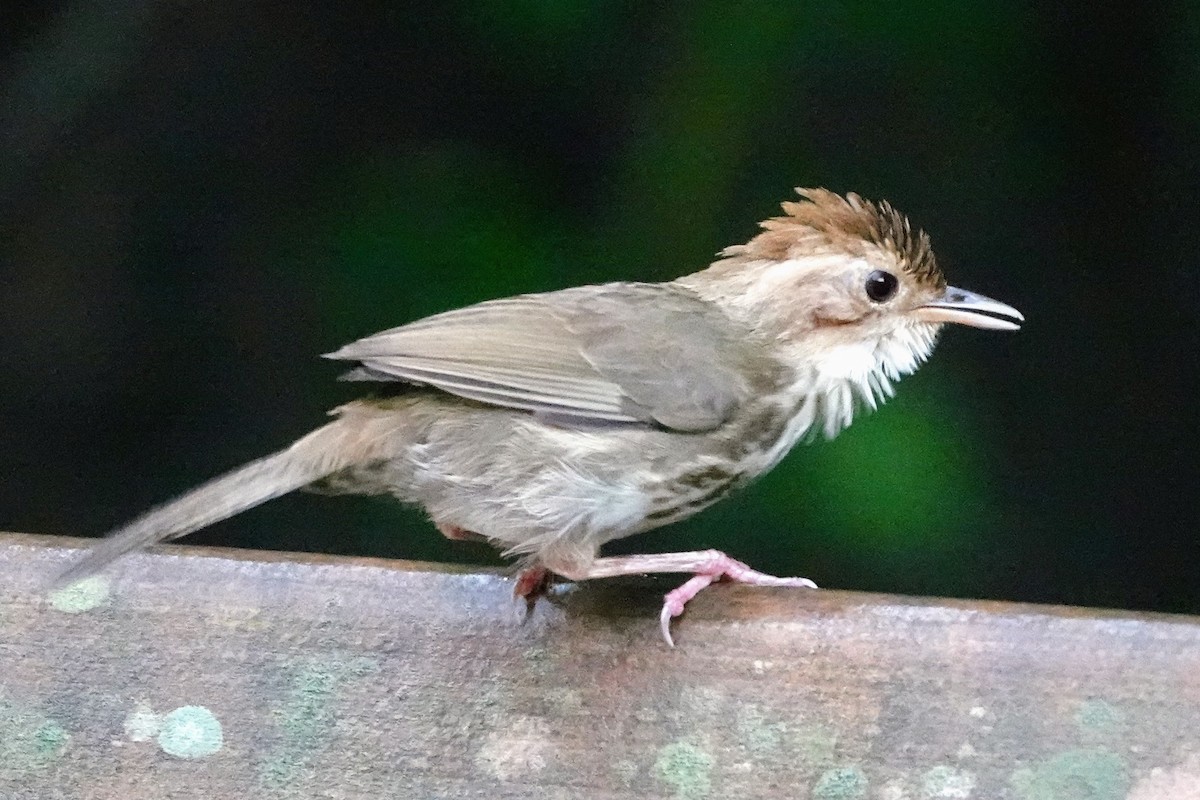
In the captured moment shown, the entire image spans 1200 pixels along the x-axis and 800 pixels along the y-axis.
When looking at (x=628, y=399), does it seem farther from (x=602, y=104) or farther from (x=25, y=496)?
(x=25, y=496)

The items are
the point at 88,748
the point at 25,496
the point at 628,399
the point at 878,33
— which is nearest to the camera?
the point at 88,748

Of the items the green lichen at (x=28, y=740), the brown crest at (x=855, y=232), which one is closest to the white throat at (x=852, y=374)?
the brown crest at (x=855, y=232)

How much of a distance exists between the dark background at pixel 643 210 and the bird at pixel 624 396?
682 millimetres

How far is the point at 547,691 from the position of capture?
5.10 feet

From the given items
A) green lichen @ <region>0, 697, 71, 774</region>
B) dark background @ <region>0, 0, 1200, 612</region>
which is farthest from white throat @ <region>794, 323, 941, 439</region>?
green lichen @ <region>0, 697, 71, 774</region>

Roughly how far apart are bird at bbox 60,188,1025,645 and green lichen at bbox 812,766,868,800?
12.7 inches

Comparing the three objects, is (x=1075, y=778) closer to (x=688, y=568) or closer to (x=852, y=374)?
(x=688, y=568)

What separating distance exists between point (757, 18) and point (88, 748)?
1.86m

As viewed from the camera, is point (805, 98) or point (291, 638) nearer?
point (291, 638)

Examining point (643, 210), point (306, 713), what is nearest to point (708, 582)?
point (306, 713)

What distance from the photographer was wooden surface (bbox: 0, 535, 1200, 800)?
1.42 meters

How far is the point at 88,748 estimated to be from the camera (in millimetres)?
1548

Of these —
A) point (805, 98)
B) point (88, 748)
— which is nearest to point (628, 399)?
point (88, 748)

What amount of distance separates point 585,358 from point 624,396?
0.09 metres
